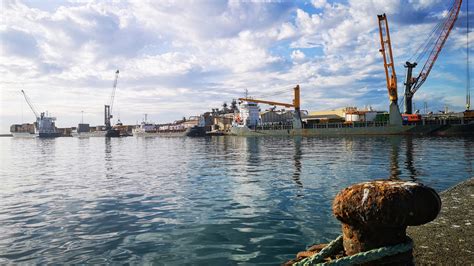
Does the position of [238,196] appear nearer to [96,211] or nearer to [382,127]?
[96,211]

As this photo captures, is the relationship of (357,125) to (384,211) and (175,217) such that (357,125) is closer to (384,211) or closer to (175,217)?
(175,217)

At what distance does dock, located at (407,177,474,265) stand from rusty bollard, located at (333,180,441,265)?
1.15 metres

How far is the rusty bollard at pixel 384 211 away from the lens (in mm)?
2346

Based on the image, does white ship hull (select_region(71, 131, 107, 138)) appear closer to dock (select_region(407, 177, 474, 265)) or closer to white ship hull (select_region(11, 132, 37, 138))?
white ship hull (select_region(11, 132, 37, 138))

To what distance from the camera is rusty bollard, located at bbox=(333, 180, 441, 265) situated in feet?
7.70

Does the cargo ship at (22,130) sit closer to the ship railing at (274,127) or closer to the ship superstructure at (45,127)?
the ship superstructure at (45,127)

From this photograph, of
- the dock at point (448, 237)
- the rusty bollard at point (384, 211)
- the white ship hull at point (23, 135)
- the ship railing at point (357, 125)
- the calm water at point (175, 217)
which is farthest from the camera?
the white ship hull at point (23, 135)

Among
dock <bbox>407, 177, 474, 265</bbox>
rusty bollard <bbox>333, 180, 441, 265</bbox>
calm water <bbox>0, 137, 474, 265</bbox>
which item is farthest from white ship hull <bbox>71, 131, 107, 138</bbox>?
rusty bollard <bbox>333, 180, 441, 265</bbox>

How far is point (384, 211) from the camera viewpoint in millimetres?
2352

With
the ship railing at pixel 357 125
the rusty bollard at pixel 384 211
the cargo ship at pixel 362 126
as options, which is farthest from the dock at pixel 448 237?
the ship railing at pixel 357 125

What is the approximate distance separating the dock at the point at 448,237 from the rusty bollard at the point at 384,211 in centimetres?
115

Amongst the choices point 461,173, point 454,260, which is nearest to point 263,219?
point 454,260

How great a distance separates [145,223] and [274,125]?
7733 centimetres

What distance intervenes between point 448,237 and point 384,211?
2.38m
